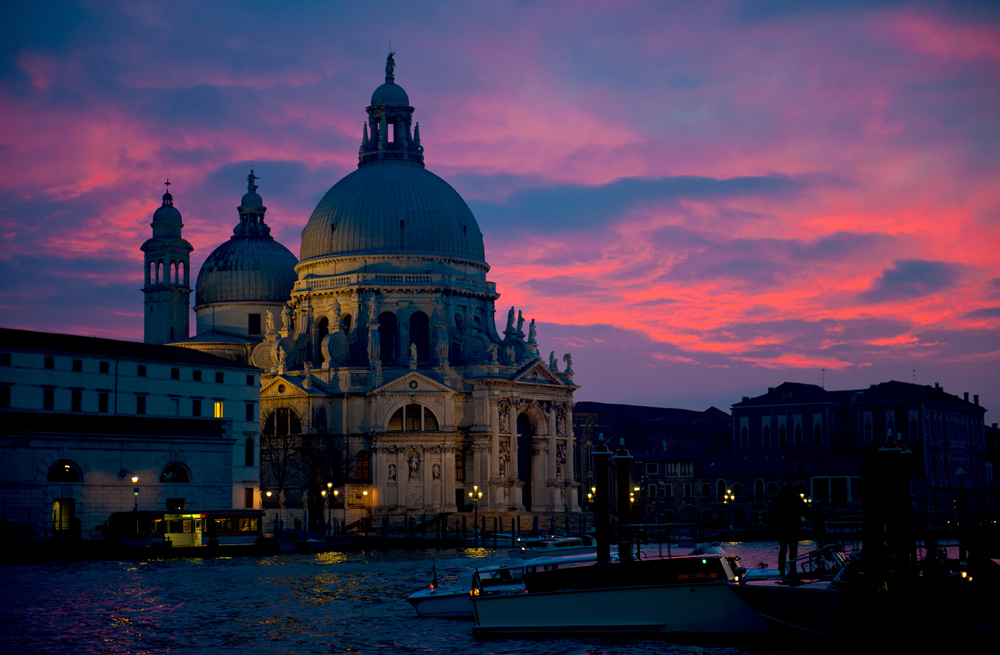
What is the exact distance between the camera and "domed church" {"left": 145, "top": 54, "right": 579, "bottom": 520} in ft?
293

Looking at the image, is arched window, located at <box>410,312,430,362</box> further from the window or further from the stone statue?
the stone statue

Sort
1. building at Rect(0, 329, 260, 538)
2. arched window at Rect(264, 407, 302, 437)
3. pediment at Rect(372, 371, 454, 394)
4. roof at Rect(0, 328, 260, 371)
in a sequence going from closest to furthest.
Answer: building at Rect(0, 329, 260, 538) → roof at Rect(0, 328, 260, 371) → pediment at Rect(372, 371, 454, 394) → arched window at Rect(264, 407, 302, 437)

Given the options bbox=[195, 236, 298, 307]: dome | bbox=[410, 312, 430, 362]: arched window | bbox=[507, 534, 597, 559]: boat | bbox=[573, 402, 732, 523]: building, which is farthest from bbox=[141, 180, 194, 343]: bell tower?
bbox=[507, 534, 597, 559]: boat

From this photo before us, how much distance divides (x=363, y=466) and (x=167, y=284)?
922 inches

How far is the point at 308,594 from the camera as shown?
145 ft

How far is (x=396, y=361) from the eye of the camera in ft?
309

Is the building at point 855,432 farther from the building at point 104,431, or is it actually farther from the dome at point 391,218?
the building at point 104,431

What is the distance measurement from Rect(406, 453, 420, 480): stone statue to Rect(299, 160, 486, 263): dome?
604 inches

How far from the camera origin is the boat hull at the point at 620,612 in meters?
32.2

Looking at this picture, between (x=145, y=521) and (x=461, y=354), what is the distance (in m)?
38.1

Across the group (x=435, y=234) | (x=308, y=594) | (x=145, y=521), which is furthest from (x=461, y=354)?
(x=308, y=594)

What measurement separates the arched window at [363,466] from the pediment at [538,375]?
1116 centimetres

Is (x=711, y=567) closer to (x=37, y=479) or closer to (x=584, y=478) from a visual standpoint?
(x=37, y=479)

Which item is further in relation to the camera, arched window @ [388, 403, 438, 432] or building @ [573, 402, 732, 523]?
building @ [573, 402, 732, 523]
